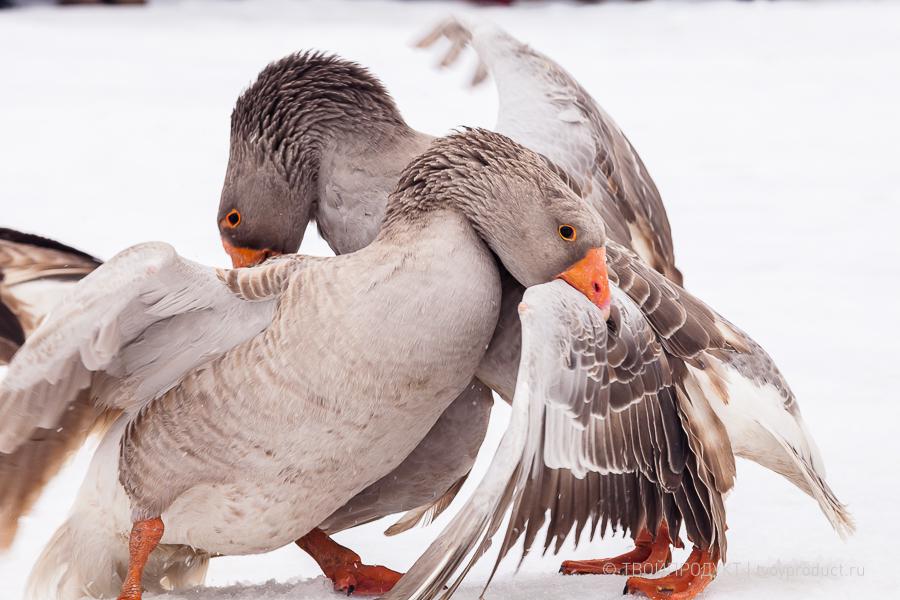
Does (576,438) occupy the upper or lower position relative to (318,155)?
lower

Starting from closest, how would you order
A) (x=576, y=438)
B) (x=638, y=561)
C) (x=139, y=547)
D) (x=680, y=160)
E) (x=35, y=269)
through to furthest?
(x=576, y=438) < (x=139, y=547) < (x=35, y=269) < (x=638, y=561) < (x=680, y=160)

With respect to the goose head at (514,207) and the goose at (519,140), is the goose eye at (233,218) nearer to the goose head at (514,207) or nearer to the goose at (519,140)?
the goose at (519,140)

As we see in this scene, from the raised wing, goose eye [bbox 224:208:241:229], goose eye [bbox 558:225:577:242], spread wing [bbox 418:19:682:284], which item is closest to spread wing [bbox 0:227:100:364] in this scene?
the raised wing

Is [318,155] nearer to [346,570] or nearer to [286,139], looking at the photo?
[286,139]

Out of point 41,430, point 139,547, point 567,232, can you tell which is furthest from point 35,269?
point 567,232

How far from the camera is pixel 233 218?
13.3ft

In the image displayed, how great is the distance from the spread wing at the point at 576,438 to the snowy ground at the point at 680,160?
1.43 feet

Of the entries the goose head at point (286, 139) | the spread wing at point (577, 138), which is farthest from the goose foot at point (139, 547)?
the spread wing at point (577, 138)

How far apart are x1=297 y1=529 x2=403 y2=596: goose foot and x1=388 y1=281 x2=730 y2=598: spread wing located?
75 cm

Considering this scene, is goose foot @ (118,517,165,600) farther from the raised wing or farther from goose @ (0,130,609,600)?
the raised wing

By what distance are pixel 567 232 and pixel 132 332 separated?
1.14 m

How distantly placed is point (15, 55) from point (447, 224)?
7.77m

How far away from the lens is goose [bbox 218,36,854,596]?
3461mm

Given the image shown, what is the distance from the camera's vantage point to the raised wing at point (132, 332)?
2.79 meters
